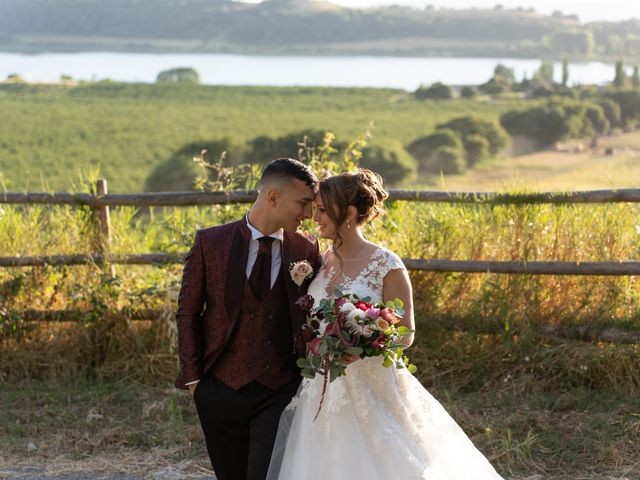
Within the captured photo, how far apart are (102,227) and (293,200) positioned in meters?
3.50

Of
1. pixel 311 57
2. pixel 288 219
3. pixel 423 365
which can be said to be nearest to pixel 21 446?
pixel 423 365

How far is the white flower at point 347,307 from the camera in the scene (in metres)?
2.99

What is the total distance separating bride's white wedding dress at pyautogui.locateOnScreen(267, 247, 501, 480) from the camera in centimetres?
321

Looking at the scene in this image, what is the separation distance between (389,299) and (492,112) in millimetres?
55393

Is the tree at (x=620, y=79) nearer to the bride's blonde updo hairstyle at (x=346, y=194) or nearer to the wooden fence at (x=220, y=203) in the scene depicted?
the wooden fence at (x=220, y=203)

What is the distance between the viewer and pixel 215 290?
328cm

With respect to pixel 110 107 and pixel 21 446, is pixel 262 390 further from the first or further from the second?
pixel 110 107

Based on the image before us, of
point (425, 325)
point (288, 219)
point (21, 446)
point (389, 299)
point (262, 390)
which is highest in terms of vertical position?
point (288, 219)

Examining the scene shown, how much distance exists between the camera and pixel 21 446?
526cm

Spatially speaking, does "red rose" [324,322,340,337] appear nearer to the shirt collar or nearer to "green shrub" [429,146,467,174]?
the shirt collar

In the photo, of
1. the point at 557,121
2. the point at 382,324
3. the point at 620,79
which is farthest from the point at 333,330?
the point at 620,79

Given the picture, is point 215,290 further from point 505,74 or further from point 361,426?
point 505,74

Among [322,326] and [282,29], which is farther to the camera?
[282,29]

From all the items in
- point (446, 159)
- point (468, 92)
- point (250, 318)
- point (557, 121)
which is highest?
point (468, 92)
